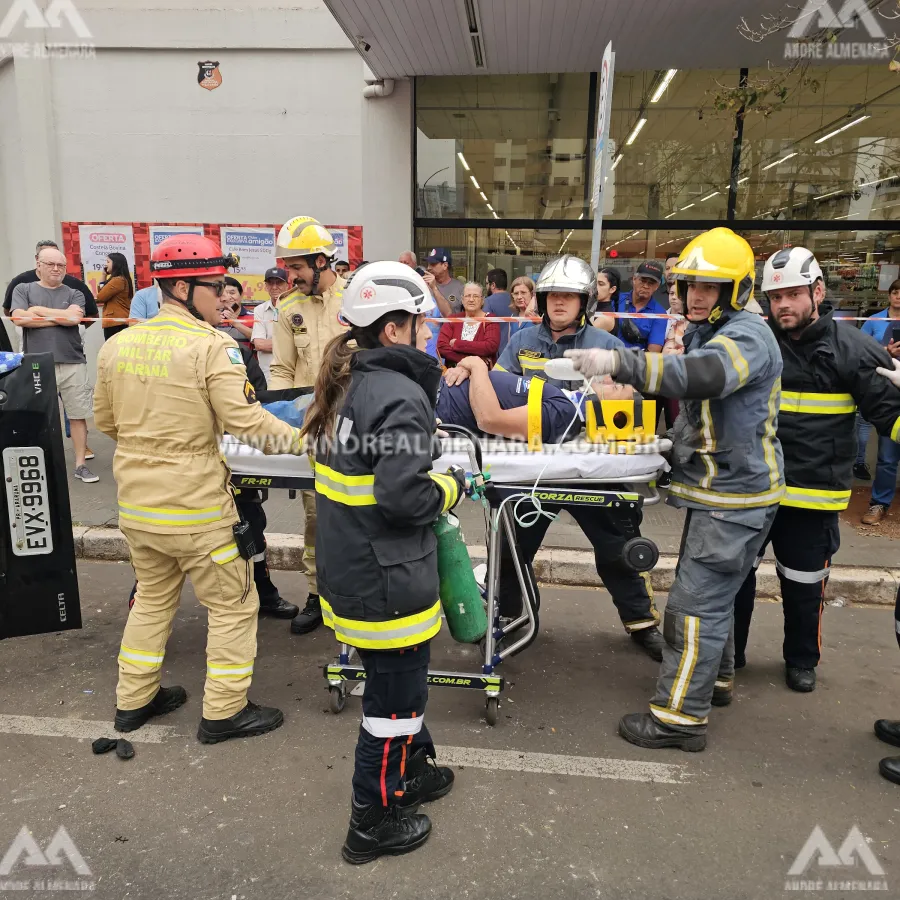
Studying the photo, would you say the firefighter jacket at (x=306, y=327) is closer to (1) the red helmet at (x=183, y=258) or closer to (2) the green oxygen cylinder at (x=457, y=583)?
(1) the red helmet at (x=183, y=258)

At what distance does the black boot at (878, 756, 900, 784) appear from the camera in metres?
2.86

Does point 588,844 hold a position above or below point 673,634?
below

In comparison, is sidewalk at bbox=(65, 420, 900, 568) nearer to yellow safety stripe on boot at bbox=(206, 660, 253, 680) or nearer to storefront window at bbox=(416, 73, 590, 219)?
yellow safety stripe on boot at bbox=(206, 660, 253, 680)

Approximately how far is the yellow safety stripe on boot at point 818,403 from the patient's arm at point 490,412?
1.33 metres

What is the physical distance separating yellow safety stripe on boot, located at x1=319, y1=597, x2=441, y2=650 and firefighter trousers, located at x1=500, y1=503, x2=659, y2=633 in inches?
52.6

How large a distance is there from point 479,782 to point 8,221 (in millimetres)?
10425

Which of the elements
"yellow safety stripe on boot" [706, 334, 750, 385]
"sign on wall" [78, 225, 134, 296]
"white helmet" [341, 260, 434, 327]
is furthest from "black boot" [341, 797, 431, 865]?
"sign on wall" [78, 225, 134, 296]

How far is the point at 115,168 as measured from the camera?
9219 mm

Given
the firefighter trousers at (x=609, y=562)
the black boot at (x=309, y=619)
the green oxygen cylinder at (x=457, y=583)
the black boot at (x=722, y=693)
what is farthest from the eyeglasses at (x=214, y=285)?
the black boot at (x=722, y=693)

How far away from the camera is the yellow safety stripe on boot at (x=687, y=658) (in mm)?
3016

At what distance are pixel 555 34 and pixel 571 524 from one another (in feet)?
16.9

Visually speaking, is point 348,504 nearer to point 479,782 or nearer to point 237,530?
point 237,530

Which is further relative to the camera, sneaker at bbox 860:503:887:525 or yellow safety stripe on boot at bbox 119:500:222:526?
sneaker at bbox 860:503:887:525

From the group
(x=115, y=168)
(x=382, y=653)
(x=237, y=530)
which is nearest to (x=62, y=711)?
(x=237, y=530)
